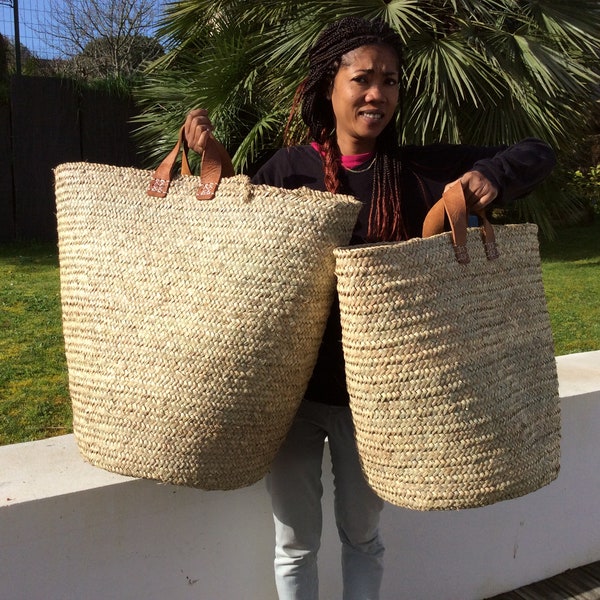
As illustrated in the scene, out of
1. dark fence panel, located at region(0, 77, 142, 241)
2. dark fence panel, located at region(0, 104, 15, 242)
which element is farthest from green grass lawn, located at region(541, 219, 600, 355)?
dark fence panel, located at region(0, 104, 15, 242)

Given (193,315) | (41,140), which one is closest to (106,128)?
(41,140)

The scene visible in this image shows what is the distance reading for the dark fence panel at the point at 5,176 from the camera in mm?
7703

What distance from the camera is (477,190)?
1620mm

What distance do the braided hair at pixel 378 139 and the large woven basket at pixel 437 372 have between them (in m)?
0.20

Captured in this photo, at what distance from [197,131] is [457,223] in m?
0.63

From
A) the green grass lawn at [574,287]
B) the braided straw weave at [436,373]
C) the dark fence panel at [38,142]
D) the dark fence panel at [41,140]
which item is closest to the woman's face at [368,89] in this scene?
the braided straw weave at [436,373]

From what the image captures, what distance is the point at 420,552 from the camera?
2.45 meters

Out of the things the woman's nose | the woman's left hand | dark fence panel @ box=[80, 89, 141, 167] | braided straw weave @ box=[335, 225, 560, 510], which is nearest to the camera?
braided straw weave @ box=[335, 225, 560, 510]

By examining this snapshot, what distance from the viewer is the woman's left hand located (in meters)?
1.62

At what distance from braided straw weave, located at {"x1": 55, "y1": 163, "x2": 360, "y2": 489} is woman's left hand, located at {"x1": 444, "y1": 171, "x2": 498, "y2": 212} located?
0.89 ft

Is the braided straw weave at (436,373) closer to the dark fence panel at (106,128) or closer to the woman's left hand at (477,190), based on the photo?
the woman's left hand at (477,190)

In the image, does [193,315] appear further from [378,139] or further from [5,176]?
[5,176]

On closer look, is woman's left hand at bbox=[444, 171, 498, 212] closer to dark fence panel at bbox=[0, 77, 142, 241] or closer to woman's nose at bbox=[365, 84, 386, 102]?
woman's nose at bbox=[365, 84, 386, 102]

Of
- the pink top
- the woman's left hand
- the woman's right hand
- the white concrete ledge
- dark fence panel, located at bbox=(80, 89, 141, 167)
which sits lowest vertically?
the white concrete ledge
